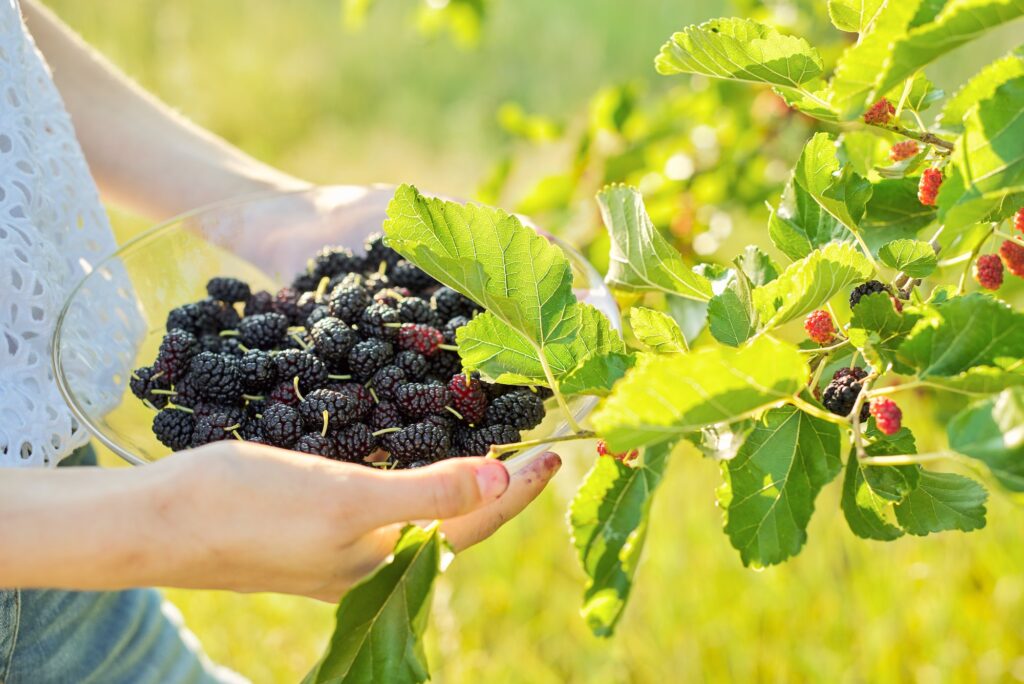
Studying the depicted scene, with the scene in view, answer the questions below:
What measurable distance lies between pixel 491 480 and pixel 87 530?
0.69 feet

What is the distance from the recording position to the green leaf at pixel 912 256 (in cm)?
46

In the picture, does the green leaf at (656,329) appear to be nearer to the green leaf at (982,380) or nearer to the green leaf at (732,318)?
the green leaf at (732,318)

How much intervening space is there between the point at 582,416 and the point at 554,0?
370 centimetres

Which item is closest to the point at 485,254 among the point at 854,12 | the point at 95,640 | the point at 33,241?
the point at 854,12

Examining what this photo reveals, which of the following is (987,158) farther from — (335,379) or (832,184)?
(335,379)

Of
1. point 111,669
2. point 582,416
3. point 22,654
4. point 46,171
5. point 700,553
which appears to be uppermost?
point 46,171

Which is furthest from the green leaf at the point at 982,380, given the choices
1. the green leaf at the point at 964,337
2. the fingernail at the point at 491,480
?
the fingernail at the point at 491,480

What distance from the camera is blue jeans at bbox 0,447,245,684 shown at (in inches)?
31.7

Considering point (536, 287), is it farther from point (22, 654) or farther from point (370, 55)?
point (370, 55)

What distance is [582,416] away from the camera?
0.66 m

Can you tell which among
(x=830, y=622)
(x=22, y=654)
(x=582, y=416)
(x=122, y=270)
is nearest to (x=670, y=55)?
(x=582, y=416)

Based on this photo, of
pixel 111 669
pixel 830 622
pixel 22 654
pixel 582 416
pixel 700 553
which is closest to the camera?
pixel 582 416

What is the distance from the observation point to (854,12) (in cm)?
48

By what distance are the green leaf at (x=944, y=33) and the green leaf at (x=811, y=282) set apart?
0.08 meters
